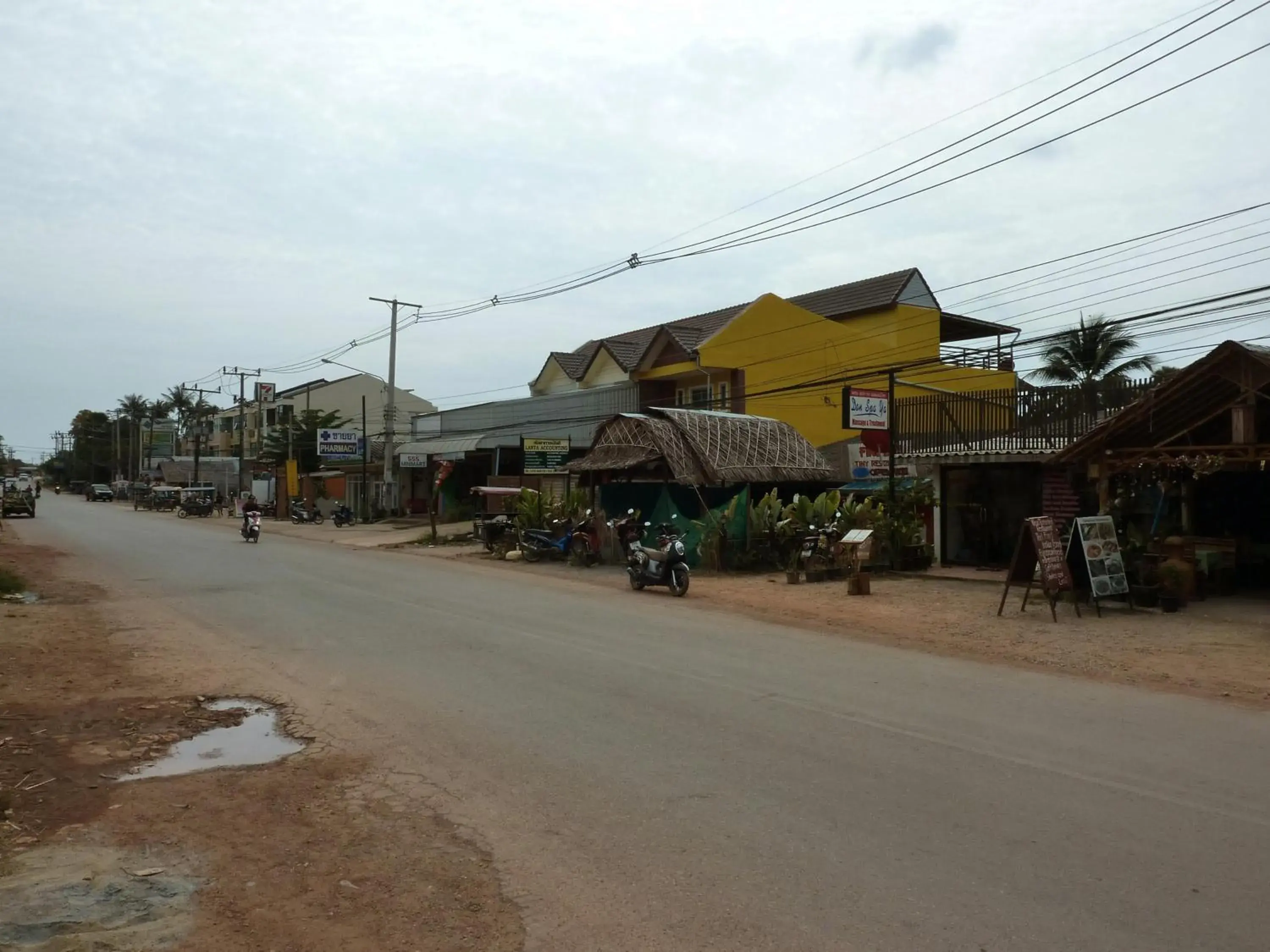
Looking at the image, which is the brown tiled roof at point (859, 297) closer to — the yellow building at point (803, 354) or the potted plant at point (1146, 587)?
the yellow building at point (803, 354)

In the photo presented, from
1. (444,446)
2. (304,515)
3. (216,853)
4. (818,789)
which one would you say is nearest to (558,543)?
(818,789)

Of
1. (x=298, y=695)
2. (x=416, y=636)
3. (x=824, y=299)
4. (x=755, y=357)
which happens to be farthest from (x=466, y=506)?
(x=298, y=695)

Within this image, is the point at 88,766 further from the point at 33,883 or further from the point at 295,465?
the point at 295,465

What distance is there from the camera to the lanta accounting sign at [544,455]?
3127 cm

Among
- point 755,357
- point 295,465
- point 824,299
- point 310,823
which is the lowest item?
point 310,823

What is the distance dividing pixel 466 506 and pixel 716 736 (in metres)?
37.5

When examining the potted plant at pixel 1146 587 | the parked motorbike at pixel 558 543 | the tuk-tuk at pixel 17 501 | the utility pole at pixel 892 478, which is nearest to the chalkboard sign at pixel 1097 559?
the potted plant at pixel 1146 587

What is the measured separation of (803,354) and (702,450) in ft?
54.7

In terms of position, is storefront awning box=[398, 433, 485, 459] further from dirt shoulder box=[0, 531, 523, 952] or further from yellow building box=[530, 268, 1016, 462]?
dirt shoulder box=[0, 531, 523, 952]

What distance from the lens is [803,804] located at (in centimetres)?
577

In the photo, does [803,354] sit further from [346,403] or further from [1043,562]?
[346,403]

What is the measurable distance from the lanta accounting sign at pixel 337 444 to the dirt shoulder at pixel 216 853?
41.4 meters

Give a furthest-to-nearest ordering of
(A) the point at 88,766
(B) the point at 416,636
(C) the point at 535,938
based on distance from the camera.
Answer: (B) the point at 416,636 < (A) the point at 88,766 < (C) the point at 535,938

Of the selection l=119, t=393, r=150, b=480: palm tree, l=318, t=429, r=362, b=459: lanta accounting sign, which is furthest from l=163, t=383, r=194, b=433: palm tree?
l=318, t=429, r=362, b=459: lanta accounting sign
